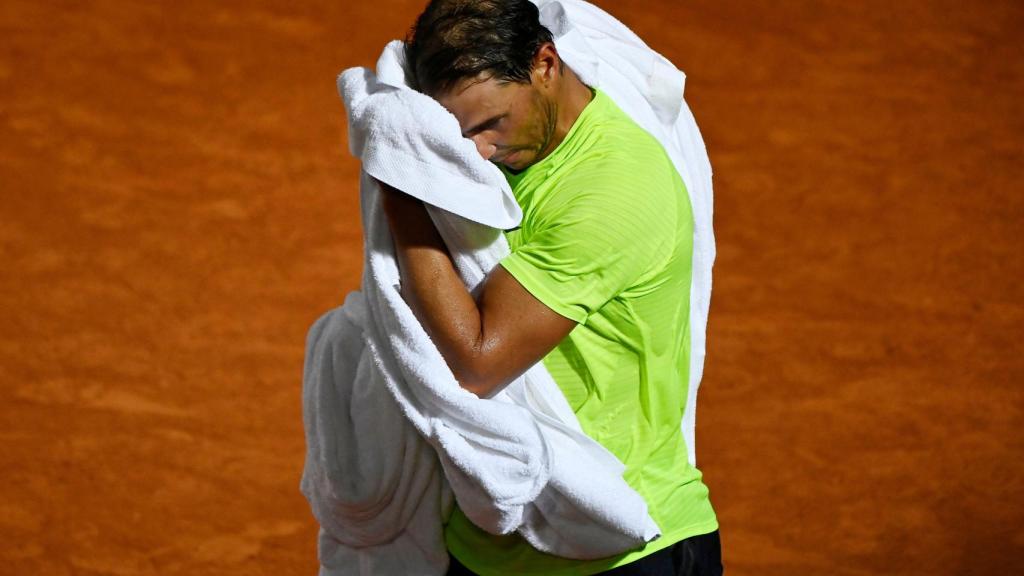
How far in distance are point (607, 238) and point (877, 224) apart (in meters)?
3.06

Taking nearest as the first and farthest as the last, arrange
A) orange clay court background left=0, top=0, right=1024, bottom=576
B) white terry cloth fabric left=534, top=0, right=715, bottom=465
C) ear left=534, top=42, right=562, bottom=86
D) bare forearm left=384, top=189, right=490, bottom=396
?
bare forearm left=384, top=189, right=490, bottom=396 < ear left=534, top=42, right=562, bottom=86 < white terry cloth fabric left=534, top=0, right=715, bottom=465 < orange clay court background left=0, top=0, right=1024, bottom=576

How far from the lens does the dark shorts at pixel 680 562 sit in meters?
1.54

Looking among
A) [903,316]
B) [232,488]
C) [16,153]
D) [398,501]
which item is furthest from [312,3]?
[398,501]

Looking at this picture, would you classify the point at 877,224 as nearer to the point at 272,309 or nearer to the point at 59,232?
the point at 272,309

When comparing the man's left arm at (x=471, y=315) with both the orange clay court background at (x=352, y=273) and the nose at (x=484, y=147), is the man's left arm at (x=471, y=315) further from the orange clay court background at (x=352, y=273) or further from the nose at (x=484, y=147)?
the orange clay court background at (x=352, y=273)

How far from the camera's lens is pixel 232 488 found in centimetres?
342

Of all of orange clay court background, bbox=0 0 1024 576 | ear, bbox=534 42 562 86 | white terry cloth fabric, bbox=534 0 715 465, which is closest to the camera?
ear, bbox=534 42 562 86

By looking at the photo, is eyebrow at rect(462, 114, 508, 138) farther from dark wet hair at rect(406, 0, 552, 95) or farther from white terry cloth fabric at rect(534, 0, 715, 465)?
white terry cloth fabric at rect(534, 0, 715, 465)

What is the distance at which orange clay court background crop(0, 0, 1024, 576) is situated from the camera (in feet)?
11.3

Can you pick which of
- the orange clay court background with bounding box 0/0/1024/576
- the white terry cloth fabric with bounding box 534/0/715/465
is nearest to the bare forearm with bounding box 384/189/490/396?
the white terry cloth fabric with bounding box 534/0/715/465

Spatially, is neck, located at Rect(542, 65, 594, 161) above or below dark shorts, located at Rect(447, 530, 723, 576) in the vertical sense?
above

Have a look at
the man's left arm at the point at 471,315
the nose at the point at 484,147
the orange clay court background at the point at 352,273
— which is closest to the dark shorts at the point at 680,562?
the man's left arm at the point at 471,315

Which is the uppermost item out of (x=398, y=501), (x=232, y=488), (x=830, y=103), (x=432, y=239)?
(x=432, y=239)

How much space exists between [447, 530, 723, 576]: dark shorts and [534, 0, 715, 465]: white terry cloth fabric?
10cm
